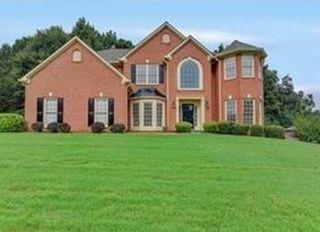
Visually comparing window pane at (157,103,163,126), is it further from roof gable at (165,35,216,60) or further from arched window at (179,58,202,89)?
roof gable at (165,35,216,60)

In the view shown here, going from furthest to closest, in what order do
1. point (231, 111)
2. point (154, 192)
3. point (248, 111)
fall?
point (231, 111), point (248, 111), point (154, 192)

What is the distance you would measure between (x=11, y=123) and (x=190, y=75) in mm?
12539

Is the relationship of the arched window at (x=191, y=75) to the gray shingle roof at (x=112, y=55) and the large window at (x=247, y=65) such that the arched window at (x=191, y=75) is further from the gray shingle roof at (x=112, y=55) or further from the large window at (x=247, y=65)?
the gray shingle roof at (x=112, y=55)

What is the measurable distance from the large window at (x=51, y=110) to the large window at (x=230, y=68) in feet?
37.3

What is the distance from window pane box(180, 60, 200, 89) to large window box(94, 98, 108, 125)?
5.87 m

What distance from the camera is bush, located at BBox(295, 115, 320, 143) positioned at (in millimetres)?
34031

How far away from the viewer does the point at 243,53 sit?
3559cm

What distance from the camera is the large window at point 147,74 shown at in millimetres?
37562

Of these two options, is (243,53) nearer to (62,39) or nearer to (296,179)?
(296,179)

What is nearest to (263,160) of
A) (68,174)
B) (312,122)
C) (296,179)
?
(296,179)

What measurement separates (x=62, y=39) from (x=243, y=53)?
87.3 feet

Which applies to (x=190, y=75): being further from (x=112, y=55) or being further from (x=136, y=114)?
(x=112, y=55)

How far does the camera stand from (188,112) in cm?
3822

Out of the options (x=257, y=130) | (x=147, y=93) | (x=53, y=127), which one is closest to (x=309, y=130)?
(x=257, y=130)
